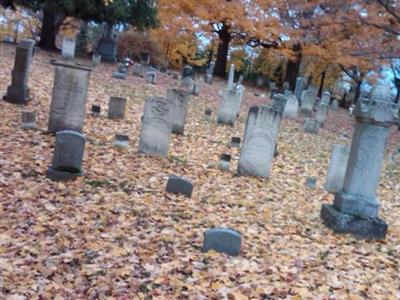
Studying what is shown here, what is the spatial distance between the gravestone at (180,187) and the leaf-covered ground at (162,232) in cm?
14

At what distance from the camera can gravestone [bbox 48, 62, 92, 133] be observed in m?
8.45

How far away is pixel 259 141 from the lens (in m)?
8.99

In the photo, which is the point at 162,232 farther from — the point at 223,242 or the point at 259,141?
the point at 259,141

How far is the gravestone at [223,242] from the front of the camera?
5262 mm

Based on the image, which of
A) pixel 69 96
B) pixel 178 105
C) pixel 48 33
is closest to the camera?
pixel 69 96

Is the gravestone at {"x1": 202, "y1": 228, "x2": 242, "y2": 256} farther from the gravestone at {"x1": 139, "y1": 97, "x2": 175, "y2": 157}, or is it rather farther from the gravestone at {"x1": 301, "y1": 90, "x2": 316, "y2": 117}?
the gravestone at {"x1": 301, "y1": 90, "x2": 316, "y2": 117}

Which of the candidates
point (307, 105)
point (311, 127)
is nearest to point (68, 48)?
point (307, 105)

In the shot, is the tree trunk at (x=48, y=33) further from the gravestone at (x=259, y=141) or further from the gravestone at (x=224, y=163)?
the gravestone at (x=259, y=141)

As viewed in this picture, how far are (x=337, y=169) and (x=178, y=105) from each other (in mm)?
3826

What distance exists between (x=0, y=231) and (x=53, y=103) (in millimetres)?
3720

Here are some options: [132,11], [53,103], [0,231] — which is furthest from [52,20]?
[0,231]

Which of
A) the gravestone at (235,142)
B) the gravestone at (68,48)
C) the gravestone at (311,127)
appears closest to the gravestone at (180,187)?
the gravestone at (235,142)

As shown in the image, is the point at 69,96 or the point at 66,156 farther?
the point at 69,96

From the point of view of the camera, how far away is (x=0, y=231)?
5.36 metres
